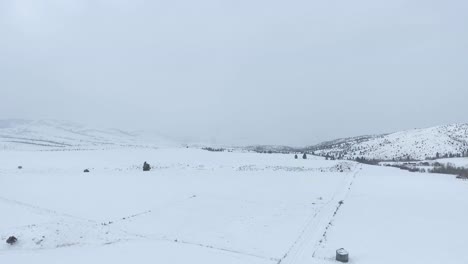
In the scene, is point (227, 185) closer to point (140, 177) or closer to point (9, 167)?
point (140, 177)

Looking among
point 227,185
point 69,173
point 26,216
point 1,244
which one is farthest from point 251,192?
point 69,173

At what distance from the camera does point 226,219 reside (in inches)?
1028

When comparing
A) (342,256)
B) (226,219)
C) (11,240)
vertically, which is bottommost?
(11,240)

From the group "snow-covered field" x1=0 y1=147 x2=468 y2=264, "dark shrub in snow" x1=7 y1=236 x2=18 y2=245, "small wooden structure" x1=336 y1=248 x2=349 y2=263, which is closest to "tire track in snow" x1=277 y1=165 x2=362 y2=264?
"snow-covered field" x1=0 y1=147 x2=468 y2=264

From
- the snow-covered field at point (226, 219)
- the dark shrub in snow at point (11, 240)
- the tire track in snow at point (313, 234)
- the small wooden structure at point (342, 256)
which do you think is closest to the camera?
the small wooden structure at point (342, 256)

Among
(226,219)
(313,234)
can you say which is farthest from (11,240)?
(313,234)

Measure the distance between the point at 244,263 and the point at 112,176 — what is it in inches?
1274

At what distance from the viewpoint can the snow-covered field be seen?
19.2 metres

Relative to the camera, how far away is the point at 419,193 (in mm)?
38062

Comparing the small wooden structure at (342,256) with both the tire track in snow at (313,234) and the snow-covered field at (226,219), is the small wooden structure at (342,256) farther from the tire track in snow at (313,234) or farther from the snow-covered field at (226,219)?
the tire track in snow at (313,234)

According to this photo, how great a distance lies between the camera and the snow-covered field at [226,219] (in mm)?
19219

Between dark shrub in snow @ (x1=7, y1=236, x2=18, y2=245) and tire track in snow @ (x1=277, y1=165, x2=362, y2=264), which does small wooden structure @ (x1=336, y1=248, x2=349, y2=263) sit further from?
dark shrub in snow @ (x1=7, y1=236, x2=18, y2=245)

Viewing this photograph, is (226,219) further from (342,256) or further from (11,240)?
(11,240)

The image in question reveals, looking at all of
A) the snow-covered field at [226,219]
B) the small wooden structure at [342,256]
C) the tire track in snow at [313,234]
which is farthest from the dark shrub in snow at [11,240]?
the small wooden structure at [342,256]
